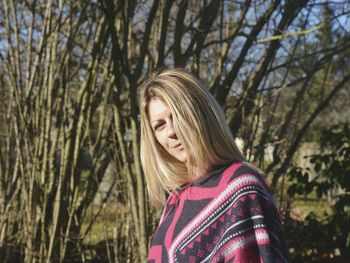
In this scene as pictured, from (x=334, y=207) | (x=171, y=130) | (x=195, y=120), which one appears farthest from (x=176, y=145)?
(x=334, y=207)

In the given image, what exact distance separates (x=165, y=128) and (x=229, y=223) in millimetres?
416

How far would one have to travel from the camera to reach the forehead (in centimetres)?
174

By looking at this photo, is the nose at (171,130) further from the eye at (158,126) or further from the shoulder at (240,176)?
the shoulder at (240,176)

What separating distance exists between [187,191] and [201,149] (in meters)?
0.22

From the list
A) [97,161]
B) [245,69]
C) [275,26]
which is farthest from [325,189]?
[97,161]

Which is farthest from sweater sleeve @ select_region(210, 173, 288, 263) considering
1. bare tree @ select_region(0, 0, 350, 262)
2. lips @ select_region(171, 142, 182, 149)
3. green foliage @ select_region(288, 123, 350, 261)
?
green foliage @ select_region(288, 123, 350, 261)

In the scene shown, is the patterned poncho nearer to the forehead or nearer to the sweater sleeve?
the sweater sleeve

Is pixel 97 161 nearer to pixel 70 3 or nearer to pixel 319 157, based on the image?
pixel 70 3

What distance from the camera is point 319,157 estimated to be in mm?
4941

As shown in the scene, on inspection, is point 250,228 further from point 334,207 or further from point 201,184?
point 334,207

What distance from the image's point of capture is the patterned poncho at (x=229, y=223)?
148 cm

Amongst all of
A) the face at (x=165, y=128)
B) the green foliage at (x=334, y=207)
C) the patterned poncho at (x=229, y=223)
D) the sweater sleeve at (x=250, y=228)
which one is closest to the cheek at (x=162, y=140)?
the face at (x=165, y=128)

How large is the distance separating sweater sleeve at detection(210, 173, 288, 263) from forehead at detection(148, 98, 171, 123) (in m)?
0.35

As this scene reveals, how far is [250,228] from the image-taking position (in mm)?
1490
